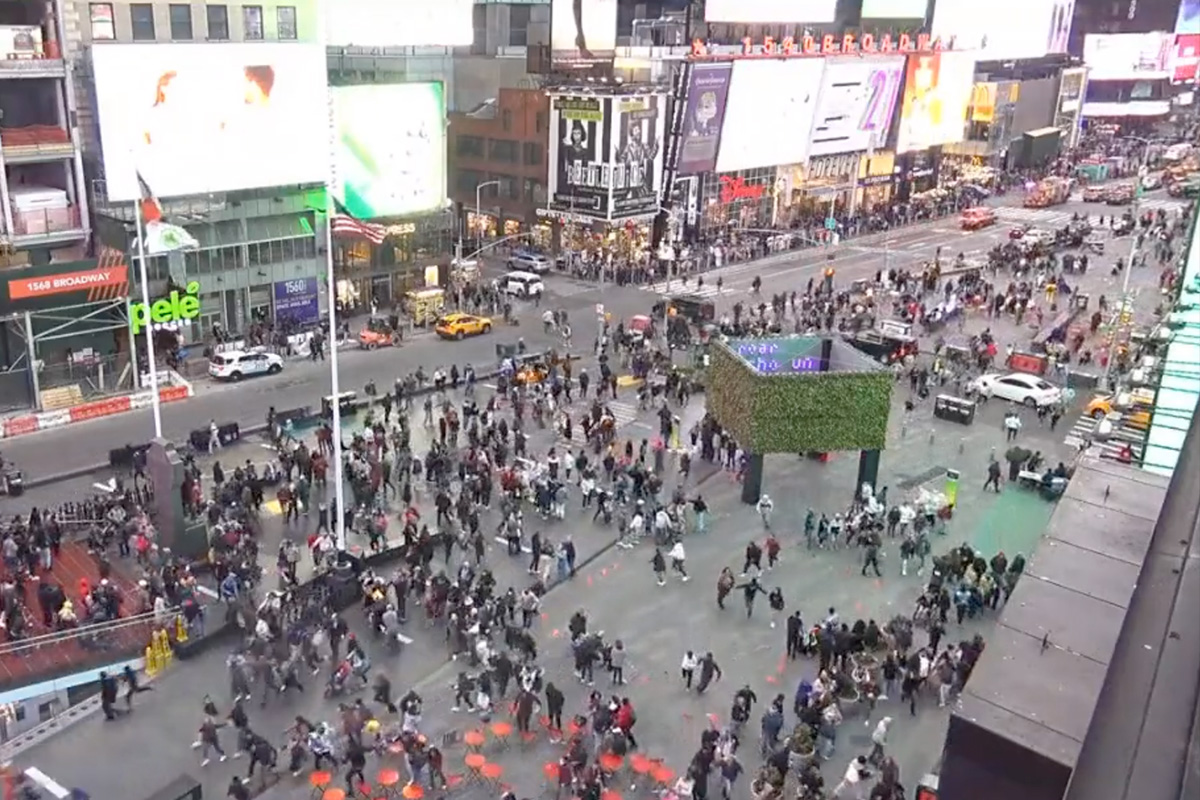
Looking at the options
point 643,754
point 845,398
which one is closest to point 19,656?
point 643,754

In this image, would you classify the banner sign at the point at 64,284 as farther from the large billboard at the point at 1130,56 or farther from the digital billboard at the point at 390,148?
the large billboard at the point at 1130,56

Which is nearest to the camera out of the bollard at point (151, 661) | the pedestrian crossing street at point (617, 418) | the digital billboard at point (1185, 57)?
the bollard at point (151, 661)

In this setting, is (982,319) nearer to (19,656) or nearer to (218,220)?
(218,220)

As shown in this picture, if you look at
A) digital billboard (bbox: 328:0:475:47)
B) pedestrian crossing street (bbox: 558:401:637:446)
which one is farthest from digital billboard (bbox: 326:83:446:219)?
pedestrian crossing street (bbox: 558:401:637:446)

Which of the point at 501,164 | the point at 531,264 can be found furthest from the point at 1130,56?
the point at 531,264

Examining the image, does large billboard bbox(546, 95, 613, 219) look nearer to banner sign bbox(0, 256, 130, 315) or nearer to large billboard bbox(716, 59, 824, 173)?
large billboard bbox(716, 59, 824, 173)

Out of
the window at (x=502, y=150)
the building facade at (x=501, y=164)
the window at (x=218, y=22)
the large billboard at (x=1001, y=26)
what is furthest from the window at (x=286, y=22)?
the large billboard at (x=1001, y=26)

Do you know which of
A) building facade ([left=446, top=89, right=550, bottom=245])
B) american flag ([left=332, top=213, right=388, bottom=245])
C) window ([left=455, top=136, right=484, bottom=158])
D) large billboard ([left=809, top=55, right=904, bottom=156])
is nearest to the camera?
american flag ([left=332, top=213, right=388, bottom=245])
